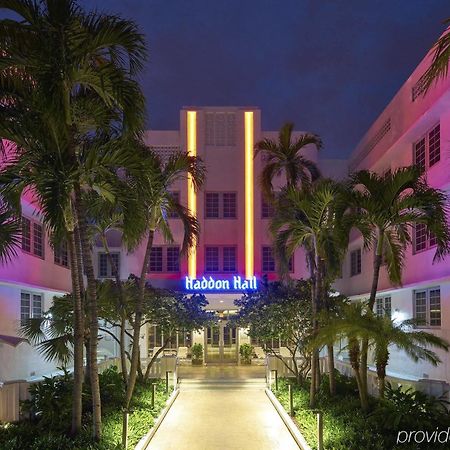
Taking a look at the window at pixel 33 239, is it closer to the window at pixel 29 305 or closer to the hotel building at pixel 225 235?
the hotel building at pixel 225 235

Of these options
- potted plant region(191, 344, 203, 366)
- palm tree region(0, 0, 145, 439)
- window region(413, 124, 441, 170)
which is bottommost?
potted plant region(191, 344, 203, 366)

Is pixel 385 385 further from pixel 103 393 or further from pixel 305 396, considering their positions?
pixel 103 393

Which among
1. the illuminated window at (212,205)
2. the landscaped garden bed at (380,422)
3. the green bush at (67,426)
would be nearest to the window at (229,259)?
the illuminated window at (212,205)

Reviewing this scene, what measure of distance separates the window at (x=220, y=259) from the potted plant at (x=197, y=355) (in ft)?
11.8

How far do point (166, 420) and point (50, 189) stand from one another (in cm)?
798

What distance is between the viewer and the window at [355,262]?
26.0 metres

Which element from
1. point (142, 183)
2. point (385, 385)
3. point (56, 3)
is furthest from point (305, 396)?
point (56, 3)

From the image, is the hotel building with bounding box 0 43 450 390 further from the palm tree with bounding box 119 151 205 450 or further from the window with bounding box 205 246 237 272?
the palm tree with bounding box 119 151 205 450

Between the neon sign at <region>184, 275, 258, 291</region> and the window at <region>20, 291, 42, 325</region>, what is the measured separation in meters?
7.21

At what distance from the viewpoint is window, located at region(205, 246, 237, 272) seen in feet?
89.2

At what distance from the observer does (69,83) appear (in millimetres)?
7805

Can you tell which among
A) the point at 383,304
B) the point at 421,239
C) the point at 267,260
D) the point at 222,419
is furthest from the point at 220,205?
the point at 222,419

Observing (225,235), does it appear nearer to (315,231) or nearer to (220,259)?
(220,259)

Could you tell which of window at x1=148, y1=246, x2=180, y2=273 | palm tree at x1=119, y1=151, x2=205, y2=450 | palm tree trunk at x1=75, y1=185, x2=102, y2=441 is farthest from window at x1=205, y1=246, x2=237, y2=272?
palm tree trunk at x1=75, y1=185, x2=102, y2=441
